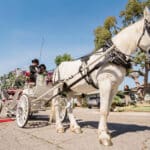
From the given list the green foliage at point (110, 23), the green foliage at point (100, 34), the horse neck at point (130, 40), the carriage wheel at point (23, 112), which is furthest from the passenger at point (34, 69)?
the green foliage at point (110, 23)

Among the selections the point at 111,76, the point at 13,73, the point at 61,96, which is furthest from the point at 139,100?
the point at 111,76

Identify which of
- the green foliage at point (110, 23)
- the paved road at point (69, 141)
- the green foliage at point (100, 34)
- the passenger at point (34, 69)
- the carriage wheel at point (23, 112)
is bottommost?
the paved road at point (69, 141)

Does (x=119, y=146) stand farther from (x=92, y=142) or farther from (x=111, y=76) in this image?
(x=111, y=76)

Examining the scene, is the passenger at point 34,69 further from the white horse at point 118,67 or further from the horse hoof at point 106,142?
the horse hoof at point 106,142

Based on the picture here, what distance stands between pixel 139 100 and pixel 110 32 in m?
8.38

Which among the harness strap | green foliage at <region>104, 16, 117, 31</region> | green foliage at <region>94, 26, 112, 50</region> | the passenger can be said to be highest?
green foliage at <region>104, 16, 117, 31</region>

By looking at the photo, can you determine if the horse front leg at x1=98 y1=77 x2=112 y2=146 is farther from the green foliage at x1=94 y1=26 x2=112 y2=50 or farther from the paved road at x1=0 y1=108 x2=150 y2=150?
the green foliage at x1=94 y1=26 x2=112 y2=50

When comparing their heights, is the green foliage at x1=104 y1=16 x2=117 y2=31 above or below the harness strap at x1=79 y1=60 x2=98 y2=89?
above

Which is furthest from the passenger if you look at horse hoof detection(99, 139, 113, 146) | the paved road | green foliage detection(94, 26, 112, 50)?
green foliage detection(94, 26, 112, 50)

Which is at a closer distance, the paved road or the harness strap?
the paved road

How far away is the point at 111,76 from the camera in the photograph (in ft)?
19.1

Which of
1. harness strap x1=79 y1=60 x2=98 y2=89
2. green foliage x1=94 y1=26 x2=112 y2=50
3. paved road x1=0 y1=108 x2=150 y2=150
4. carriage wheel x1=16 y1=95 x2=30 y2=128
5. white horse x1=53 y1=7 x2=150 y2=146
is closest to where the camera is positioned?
paved road x1=0 y1=108 x2=150 y2=150

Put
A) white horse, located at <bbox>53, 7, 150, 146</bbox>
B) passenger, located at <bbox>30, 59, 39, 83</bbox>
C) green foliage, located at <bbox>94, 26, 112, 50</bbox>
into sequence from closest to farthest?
white horse, located at <bbox>53, 7, 150, 146</bbox> → passenger, located at <bbox>30, 59, 39, 83</bbox> → green foliage, located at <bbox>94, 26, 112, 50</bbox>

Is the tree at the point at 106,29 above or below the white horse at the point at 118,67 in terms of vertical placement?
above
